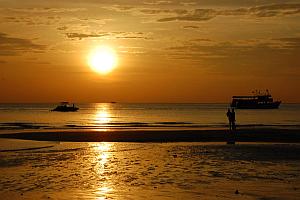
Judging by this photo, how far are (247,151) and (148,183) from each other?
14176 millimetres

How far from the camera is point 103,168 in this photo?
2511cm

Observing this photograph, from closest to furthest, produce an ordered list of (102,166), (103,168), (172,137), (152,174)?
(152,174) → (103,168) → (102,166) → (172,137)

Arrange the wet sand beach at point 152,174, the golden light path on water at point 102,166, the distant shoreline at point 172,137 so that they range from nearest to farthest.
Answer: the wet sand beach at point 152,174 < the golden light path on water at point 102,166 < the distant shoreline at point 172,137

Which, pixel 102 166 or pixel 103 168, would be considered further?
pixel 102 166

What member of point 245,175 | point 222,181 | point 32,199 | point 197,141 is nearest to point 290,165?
point 245,175

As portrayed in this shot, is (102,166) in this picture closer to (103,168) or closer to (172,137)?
(103,168)

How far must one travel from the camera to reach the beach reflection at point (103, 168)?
61.1 ft

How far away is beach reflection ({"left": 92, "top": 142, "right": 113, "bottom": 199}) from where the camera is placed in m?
18.6

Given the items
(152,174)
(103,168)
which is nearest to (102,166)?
(103,168)

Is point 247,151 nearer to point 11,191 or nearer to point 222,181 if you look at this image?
point 222,181

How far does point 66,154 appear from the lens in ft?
106

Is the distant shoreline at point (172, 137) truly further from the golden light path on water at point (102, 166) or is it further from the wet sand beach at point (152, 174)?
the wet sand beach at point (152, 174)

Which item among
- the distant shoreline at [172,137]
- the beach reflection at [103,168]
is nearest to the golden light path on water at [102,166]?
the beach reflection at [103,168]

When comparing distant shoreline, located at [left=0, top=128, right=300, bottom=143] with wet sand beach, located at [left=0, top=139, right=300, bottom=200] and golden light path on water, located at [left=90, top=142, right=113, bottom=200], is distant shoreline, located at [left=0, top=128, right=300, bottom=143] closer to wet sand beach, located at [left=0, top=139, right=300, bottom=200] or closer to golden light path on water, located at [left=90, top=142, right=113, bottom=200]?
golden light path on water, located at [left=90, top=142, right=113, bottom=200]
